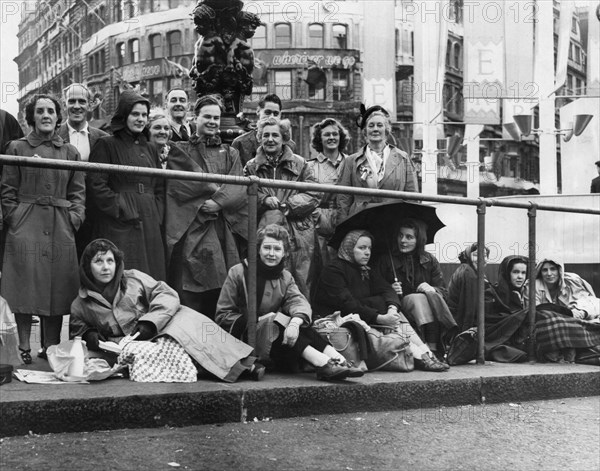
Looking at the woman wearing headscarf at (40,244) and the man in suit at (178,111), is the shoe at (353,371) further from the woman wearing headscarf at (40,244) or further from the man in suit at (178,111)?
the man in suit at (178,111)

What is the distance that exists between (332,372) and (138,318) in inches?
50.4

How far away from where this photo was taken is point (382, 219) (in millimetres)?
7305

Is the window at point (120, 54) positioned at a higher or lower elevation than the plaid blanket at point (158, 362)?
higher

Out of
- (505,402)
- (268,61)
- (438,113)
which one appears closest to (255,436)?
(505,402)

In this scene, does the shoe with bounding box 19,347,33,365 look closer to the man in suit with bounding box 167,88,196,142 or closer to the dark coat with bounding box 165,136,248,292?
the dark coat with bounding box 165,136,248,292

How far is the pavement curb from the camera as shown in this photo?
520 cm

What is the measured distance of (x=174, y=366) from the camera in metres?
5.92

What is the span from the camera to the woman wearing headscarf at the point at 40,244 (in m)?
6.20

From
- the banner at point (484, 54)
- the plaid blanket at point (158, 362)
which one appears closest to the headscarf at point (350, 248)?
the plaid blanket at point (158, 362)

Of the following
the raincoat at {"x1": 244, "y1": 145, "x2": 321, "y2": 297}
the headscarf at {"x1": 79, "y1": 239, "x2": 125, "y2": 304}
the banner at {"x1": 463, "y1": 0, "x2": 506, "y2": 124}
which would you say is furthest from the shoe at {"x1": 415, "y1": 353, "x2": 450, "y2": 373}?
the banner at {"x1": 463, "y1": 0, "x2": 506, "y2": 124}

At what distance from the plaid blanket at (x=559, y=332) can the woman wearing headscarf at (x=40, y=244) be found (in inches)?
153

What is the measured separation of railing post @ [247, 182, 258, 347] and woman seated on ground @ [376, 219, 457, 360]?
117cm

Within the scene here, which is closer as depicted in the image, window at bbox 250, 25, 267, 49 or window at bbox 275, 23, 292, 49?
window at bbox 250, 25, 267, 49

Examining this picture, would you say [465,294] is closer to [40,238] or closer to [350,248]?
[350,248]
